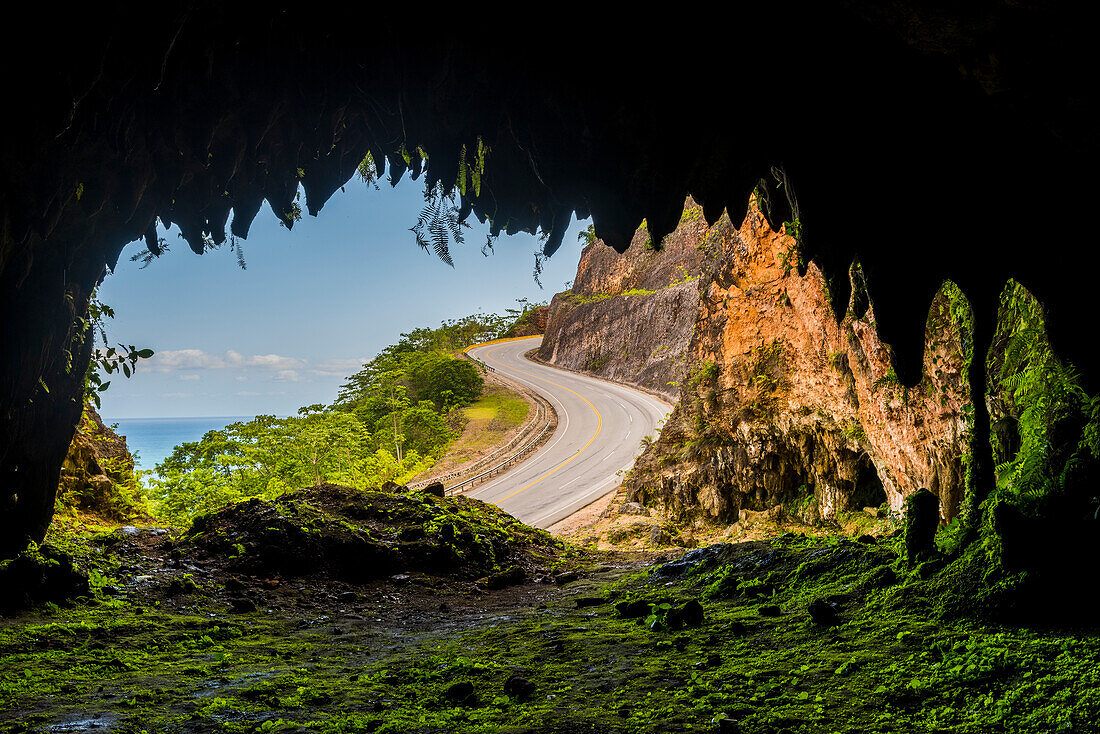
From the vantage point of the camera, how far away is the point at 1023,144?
4070mm

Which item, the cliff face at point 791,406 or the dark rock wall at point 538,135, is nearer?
the dark rock wall at point 538,135

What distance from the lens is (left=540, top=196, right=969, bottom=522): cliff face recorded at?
8.44m

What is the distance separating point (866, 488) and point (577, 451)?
14367 millimetres

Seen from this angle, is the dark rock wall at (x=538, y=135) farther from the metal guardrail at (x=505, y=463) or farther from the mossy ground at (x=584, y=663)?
the metal guardrail at (x=505, y=463)

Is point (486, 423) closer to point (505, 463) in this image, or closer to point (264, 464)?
point (505, 463)

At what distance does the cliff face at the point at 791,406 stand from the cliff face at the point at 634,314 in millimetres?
16248

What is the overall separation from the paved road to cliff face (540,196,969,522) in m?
2.99

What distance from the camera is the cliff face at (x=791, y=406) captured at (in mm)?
8438

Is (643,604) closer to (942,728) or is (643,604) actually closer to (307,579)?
(942,728)

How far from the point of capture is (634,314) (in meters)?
41.8

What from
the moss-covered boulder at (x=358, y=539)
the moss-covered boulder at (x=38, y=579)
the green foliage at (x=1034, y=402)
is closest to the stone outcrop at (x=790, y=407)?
the green foliage at (x=1034, y=402)

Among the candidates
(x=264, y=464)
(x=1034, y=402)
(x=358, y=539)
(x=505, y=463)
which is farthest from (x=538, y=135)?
(x=505, y=463)

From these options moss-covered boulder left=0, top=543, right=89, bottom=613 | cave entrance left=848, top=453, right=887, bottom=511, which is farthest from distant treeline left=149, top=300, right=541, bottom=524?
cave entrance left=848, top=453, right=887, bottom=511

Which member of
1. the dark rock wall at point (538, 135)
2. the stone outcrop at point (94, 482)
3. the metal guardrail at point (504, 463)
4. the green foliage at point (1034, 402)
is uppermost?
the dark rock wall at point (538, 135)
